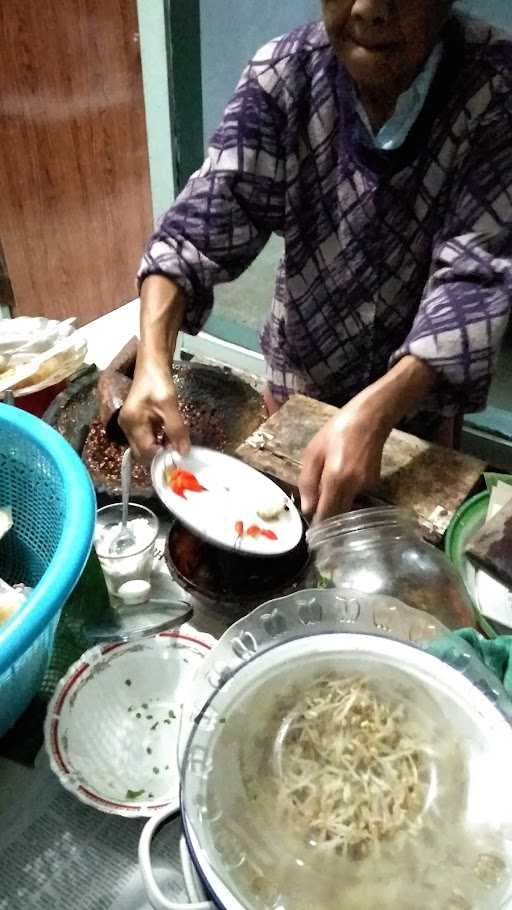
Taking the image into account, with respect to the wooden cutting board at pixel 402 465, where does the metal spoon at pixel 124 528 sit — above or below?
below

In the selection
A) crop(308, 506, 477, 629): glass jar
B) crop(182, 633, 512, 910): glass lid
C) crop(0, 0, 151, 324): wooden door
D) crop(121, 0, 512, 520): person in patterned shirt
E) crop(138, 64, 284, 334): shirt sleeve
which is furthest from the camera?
crop(0, 0, 151, 324): wooden door

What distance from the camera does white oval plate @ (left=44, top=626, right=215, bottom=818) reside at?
622mm

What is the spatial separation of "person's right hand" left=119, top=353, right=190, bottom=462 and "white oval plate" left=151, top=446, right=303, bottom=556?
1.6 inches

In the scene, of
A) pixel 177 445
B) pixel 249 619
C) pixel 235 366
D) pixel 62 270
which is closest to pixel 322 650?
pixel 249 619

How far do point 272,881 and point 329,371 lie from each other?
776 mm

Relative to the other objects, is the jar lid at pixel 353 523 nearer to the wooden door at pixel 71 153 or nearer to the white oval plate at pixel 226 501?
the white oval plate at pixel 226 501

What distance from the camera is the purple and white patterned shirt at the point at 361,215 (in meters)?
0.83

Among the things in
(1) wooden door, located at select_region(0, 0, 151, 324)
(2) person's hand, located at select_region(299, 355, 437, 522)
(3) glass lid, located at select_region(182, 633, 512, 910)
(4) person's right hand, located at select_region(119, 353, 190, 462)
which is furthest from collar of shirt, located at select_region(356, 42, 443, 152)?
(1) wooden door, located at select_region(0, 0, 151, 324)

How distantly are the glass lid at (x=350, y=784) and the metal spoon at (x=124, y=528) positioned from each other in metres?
0.35

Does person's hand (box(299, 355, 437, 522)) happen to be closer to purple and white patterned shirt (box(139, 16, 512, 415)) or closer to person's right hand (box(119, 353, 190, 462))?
purple and white patterned shirt (box(139, 16, 512, 415))

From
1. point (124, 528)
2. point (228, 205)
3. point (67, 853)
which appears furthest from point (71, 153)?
point (67, 853)

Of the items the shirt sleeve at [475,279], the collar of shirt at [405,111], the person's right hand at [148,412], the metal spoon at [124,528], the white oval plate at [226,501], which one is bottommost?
the metal spoon at [124,528]

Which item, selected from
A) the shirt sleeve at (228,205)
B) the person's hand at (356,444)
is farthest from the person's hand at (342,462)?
the shirt sleeve at (228,205)

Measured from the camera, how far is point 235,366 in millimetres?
1591
